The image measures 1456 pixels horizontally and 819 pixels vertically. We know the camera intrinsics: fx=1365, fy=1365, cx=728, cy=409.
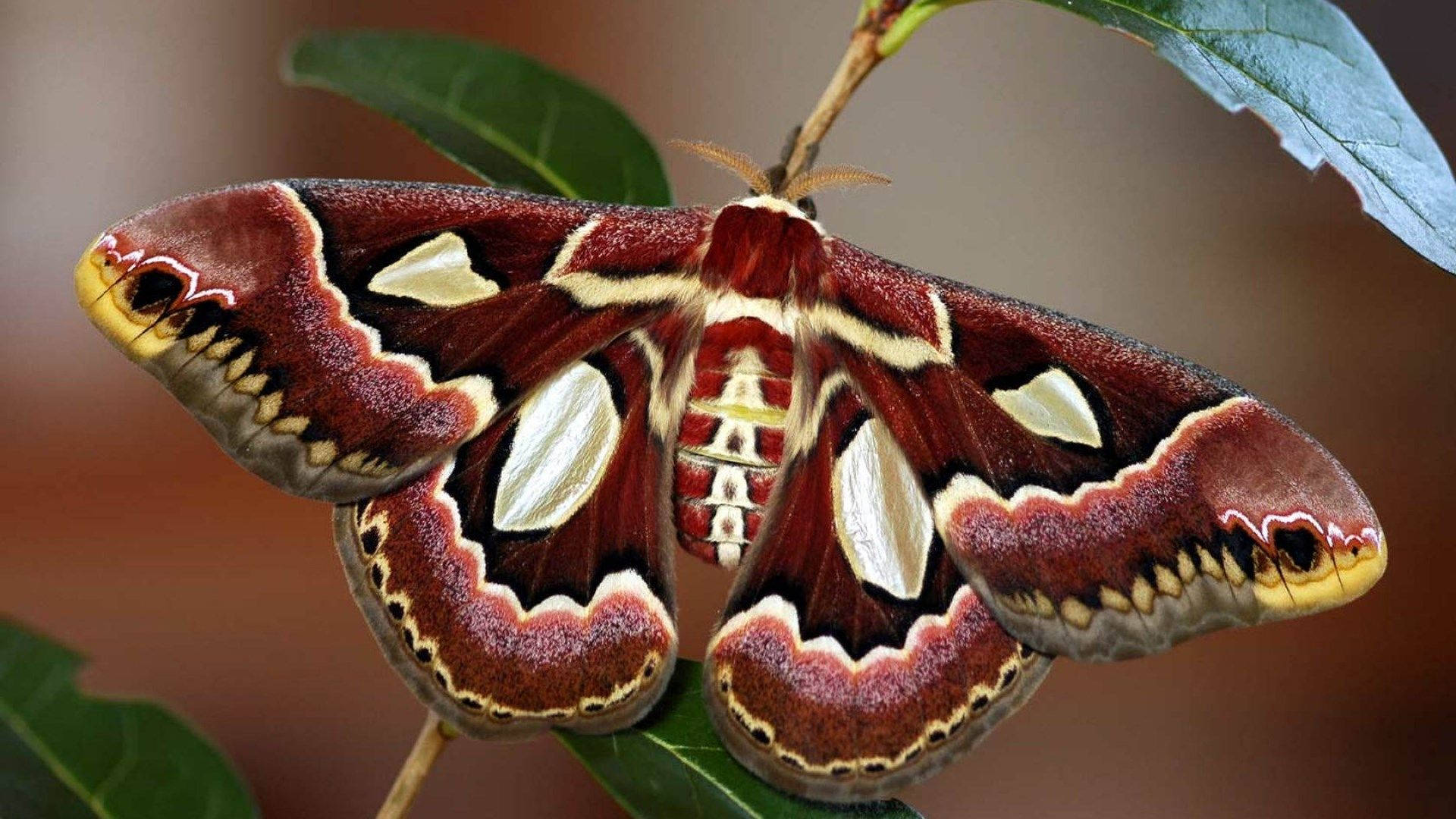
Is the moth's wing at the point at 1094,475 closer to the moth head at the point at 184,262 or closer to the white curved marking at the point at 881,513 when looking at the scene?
the white curved marking at the point at 881,513

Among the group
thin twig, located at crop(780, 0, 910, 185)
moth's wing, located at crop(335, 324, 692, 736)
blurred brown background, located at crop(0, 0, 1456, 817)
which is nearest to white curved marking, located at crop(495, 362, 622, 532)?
moth's wing, located at crop(335, 324, 692, 736)

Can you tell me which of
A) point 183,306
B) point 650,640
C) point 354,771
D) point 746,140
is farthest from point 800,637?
point 746,140

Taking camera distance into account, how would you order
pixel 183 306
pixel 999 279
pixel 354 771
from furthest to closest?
pixel 999 279, pixel 354 771, pixel 183 306

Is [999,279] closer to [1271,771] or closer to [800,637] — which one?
[1271,771]

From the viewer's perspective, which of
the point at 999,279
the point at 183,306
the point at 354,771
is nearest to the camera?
the point at 183,306

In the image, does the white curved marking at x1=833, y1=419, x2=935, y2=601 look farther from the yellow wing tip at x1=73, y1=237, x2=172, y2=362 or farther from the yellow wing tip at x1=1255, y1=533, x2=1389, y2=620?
the yellow wing tip at x1=73, y1=237, x2=172, y2=362
